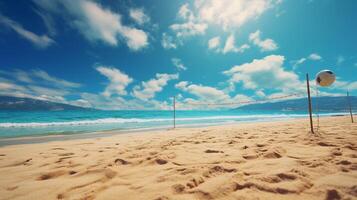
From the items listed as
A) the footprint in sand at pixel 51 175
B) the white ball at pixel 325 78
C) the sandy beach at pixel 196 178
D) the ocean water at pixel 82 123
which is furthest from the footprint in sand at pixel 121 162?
the ocean water at pixel 82 123

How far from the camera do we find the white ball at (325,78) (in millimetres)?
6669

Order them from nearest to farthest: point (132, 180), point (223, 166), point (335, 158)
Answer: point (132, 180) < point (223, 166) < point (335, 158)

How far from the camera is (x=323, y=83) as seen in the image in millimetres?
6828

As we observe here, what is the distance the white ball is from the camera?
6669 mm

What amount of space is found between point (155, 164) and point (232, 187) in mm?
1554

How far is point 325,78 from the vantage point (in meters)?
6.79

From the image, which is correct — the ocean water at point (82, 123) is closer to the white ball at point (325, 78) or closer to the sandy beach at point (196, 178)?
the sandy beach at point (196, 178)

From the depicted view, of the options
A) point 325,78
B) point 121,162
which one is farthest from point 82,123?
point 325,78

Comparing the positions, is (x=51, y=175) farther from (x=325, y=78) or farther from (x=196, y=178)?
(x=325, y=78)

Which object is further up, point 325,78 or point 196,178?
point 325,78

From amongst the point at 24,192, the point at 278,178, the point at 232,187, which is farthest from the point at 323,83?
the point at 24,192

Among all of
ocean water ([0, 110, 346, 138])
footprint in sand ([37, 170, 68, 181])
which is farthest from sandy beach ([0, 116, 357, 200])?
ocean water ([0, 110, 346, 138])

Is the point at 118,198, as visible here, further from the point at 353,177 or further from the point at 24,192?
the point at 353,177

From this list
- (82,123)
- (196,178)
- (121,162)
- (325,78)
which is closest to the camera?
(196,178)
